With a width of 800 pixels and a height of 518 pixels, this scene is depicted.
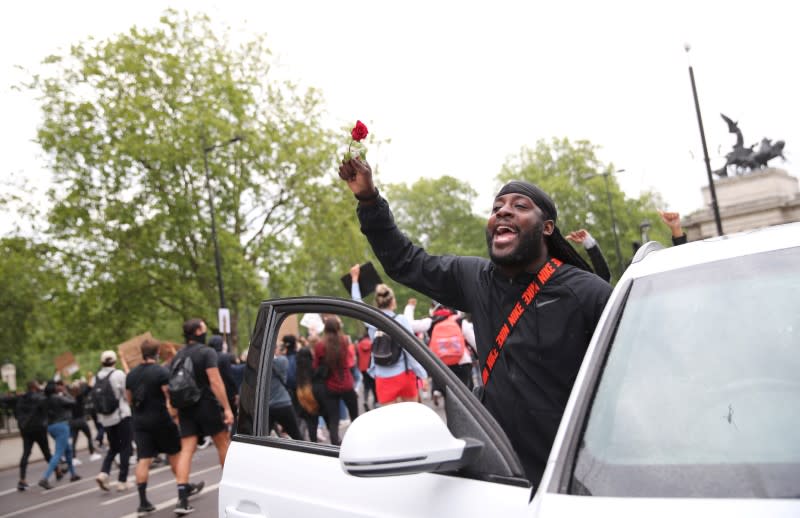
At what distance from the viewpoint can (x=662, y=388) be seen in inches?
68.1


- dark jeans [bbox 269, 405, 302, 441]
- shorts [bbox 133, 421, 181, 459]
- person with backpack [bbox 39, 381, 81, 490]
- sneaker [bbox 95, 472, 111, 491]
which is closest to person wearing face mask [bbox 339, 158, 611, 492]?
dark jeans [bbox 269, 405, 302, 441]

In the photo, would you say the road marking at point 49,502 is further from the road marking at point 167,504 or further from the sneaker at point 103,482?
the road marking at point 167,504

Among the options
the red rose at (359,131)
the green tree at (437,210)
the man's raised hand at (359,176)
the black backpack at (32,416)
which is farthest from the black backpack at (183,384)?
the green tree at (437,210)

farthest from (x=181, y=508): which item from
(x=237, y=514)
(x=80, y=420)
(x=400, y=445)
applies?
(x=80, y=420)

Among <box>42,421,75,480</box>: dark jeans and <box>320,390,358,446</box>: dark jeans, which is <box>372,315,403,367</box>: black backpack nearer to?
<box>320,390,358,446</box>: dark jeans

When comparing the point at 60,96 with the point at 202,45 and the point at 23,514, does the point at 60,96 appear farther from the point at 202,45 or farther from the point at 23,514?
the point at 23,514

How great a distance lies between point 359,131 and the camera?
114 inches

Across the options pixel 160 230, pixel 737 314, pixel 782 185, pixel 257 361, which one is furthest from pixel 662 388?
pixel 782 185

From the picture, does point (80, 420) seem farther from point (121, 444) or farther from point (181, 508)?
point (181, 508)

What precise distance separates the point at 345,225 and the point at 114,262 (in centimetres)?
892

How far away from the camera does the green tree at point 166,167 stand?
27906 mm

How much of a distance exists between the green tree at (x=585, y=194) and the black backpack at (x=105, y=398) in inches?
2212

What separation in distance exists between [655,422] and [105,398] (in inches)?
423

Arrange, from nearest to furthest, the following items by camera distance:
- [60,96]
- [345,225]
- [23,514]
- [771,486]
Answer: [771,486], [23,514], [60,96], [345,225]
